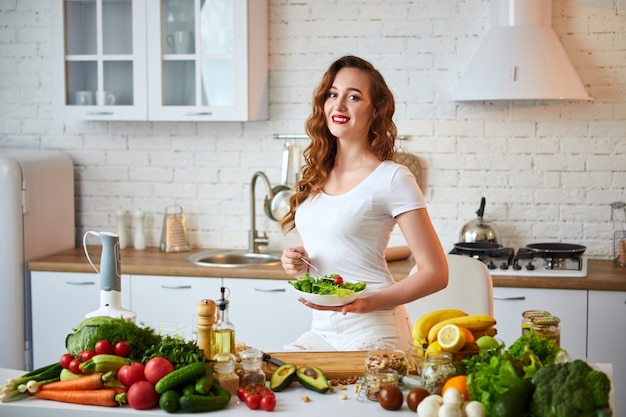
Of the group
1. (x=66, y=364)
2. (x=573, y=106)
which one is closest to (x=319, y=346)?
(x=66, y=364)

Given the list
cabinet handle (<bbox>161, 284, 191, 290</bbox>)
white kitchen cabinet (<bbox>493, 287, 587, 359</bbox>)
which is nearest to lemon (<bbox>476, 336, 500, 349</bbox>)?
white kitchen cabinet (<bbox>493, 287, 587, 359</bbox>)

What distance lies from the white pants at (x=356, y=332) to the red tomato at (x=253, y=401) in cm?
63

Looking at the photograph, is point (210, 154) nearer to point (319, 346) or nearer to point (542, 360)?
point (319, 346)

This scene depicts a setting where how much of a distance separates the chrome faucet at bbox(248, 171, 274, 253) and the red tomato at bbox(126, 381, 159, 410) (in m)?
2.47

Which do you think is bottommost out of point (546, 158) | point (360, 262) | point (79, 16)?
point (360, 262)

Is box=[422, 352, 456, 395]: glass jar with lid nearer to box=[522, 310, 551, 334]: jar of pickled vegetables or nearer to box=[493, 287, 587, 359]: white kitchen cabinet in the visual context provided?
box=[522, 310, 551, 334]: jar of pickled vegetables

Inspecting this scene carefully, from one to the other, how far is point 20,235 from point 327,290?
2353mm

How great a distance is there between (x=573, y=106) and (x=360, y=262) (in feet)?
6.67

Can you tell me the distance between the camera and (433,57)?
461cm

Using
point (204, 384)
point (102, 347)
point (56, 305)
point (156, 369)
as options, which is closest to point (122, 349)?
point (102, 347)

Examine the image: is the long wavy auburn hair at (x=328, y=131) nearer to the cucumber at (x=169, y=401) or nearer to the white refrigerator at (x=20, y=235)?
the cucumber at (x=169, y=401)

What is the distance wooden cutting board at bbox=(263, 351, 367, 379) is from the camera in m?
2.50

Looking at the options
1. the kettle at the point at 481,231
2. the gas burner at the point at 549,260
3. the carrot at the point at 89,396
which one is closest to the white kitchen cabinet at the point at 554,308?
the gas burner at the point at 549,260

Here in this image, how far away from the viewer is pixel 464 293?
337cm
